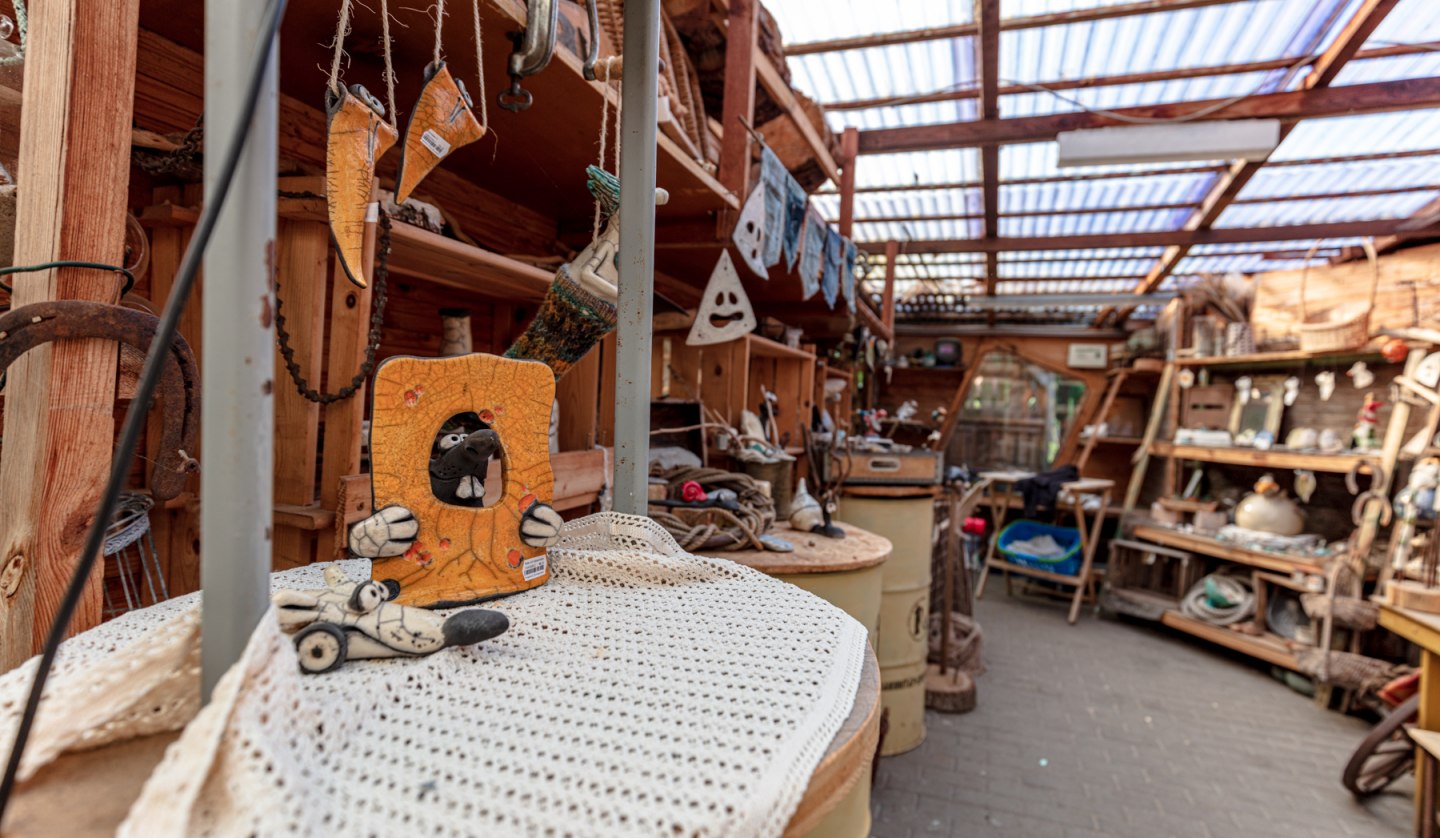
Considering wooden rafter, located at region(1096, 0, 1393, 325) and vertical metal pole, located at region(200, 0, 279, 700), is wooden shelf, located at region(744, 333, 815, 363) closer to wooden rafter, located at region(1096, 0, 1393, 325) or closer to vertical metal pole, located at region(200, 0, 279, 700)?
vertical metal pole, located at region(200, 0, 279, 700)

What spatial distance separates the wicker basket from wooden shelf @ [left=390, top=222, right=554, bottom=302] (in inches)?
233

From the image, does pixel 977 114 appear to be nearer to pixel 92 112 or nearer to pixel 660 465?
pixel 660 465

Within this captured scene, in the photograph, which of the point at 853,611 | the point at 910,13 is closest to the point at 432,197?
the point at 853,611

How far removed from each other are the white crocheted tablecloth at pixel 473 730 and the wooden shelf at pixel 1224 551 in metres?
5.51

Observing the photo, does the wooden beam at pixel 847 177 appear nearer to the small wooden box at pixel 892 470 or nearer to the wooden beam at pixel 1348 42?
the small wooden box at pixel 892 470

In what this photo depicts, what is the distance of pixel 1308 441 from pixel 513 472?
258 inches

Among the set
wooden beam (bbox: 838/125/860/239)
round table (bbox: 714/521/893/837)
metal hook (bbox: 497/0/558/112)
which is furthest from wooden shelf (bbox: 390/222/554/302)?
wooden beam (bbox: 838/125/860/239)

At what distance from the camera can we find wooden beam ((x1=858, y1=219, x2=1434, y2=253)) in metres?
6.48

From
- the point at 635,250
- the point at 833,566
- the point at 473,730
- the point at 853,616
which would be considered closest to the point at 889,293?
the point at 833,566

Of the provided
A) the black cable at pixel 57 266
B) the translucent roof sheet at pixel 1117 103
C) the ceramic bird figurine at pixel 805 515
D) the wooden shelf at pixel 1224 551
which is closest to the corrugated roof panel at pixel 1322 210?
the translucent roof sheet at pixel 1117 103

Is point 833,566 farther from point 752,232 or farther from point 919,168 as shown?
point 919,168

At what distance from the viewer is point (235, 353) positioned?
47 centimetres

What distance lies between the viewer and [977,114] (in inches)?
225

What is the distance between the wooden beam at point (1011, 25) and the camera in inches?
172
